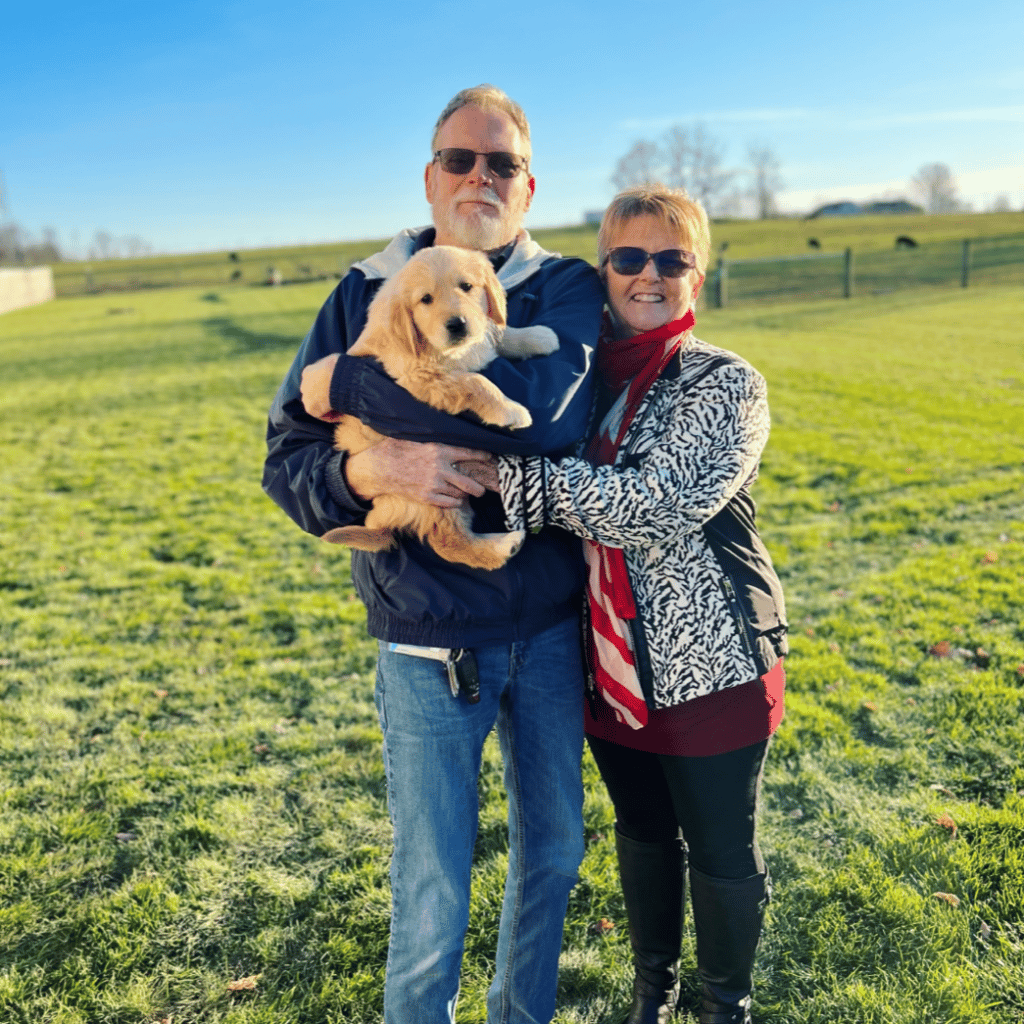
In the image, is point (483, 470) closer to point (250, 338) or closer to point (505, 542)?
point (505, 542)

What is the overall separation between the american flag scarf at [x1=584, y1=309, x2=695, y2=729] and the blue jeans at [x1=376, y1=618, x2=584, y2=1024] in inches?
4.3

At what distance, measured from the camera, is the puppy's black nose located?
264 cm

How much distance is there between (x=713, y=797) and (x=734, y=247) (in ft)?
170

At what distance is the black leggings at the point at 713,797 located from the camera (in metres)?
2.48

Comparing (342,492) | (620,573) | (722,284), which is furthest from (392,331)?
(722,284)

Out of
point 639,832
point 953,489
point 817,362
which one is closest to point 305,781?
point 639,832

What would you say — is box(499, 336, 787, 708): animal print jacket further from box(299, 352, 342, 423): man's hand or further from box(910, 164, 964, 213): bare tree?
box(910, 164, 964, 213): bare tree

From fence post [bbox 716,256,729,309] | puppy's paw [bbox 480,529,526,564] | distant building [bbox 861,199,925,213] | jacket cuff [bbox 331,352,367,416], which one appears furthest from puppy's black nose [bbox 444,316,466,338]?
distant building [bbox 861,199,925,213]

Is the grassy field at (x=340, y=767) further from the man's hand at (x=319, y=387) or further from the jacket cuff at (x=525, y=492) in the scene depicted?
the man's hand at (x=319, y=387)

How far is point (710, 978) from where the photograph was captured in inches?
107

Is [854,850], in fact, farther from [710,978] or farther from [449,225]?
[449,225]

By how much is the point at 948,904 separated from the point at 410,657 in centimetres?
251

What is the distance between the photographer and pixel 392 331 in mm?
2627

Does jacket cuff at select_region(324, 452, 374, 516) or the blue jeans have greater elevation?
jacket cuff at select_region(324, 452, 374, 516)
